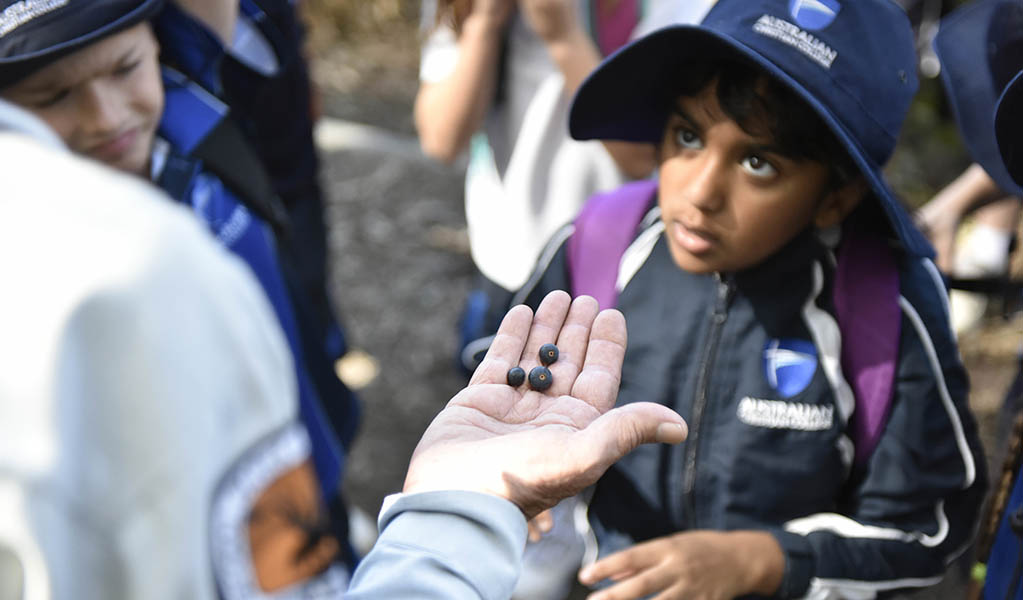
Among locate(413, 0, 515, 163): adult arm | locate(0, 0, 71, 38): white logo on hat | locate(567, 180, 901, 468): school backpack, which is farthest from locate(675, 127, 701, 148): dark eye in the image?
locate(0, 0, 71, 38): white logo on hat

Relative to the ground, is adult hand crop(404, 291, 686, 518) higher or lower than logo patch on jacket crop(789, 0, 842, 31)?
lower

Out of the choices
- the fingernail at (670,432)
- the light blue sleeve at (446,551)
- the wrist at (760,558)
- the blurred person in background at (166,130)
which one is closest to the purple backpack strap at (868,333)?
the wrist at (760,558)

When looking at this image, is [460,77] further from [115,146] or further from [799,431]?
[799,431]

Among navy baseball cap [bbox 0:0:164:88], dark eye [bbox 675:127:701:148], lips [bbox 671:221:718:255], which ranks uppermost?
dark eye [bbox 675:127:701:148]

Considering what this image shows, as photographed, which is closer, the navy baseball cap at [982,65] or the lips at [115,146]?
the navy baseball cap at [982,65]

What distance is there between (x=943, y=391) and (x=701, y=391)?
1.31 feet

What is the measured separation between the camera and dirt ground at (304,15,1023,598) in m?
3.72

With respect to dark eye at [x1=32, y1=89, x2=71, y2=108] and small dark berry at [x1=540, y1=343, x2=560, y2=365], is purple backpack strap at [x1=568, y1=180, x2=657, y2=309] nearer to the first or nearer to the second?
small dark berry at [x1=540, y1=343, x2=560, y2=365]

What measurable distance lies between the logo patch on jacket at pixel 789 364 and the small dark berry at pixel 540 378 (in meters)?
0.54

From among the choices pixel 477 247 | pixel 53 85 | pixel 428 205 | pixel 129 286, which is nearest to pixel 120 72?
pixel 53 85

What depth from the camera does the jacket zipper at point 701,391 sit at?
1668 millimetres

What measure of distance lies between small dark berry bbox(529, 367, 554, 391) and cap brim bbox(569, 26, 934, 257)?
2.03ft

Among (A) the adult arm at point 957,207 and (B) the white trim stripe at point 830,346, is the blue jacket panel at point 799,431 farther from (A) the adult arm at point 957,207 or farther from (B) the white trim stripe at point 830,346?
(A) the adult arm at point 957,207

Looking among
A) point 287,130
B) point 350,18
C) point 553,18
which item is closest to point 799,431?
point 553,18
